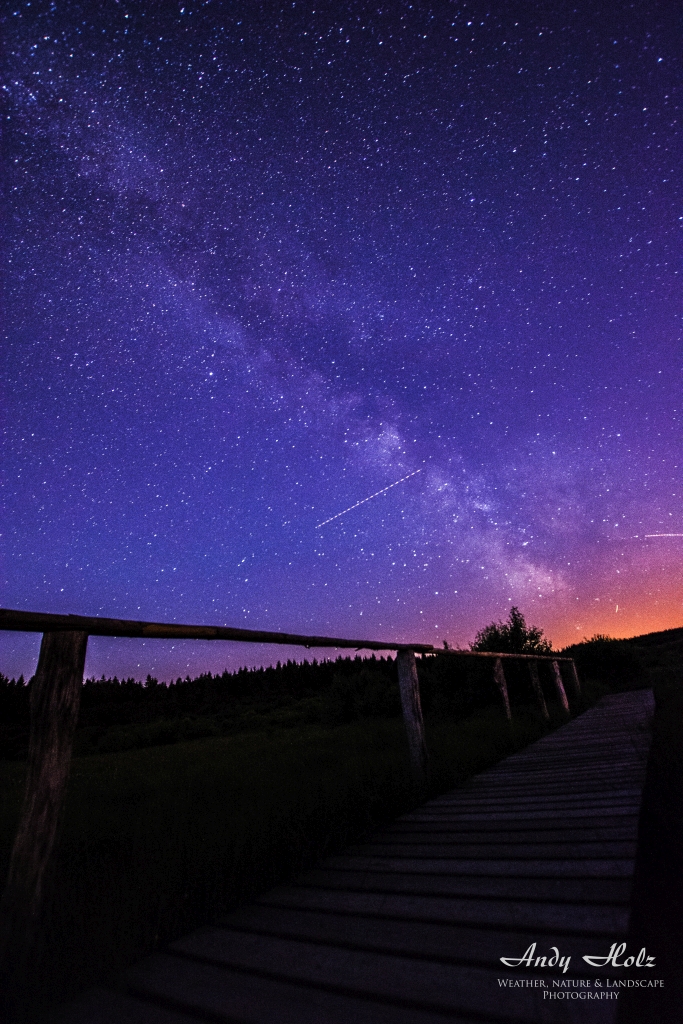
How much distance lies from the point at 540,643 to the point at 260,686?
66.7 feet

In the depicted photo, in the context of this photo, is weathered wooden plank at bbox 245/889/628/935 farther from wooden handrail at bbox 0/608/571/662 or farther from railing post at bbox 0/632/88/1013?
wooden handrail at bbox 0/608/571/662

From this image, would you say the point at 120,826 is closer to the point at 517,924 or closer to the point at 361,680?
the point at 517,924

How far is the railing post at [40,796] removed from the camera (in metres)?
1.65

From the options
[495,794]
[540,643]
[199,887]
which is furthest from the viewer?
[540,643]

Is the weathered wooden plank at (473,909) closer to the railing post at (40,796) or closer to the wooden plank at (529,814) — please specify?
the railing post at (40,796)

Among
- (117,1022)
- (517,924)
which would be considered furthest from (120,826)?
(517,924)

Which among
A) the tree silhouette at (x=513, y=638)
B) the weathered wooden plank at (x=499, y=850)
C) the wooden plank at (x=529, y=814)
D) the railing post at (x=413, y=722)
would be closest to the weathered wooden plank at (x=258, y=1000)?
the weathered wooden plank at (x=499, y=850)

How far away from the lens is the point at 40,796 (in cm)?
182

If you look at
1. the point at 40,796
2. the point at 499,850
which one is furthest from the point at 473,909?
the point at 40,796

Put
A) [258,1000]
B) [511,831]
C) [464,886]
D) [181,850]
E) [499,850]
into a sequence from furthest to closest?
[511,831] < [499,850] < [181,850] < [464,886] < [258,1000]

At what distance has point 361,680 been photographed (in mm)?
14711

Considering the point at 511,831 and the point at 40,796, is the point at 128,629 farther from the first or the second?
the point at 511,831

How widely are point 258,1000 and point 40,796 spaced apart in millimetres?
1009

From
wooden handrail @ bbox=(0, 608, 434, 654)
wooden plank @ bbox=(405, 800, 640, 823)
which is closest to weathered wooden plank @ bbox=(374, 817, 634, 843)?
wooden plank @ bbox=(405, 800, 640, 823)
